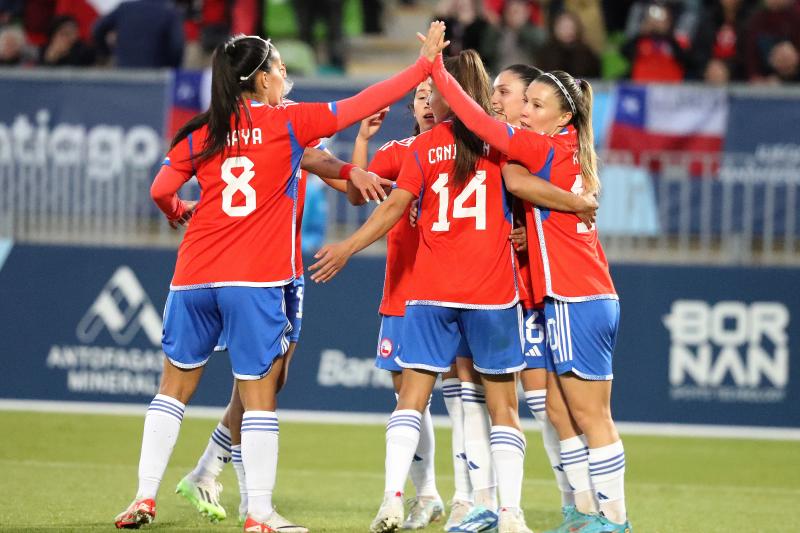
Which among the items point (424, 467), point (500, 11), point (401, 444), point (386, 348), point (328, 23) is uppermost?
point (500, 11)

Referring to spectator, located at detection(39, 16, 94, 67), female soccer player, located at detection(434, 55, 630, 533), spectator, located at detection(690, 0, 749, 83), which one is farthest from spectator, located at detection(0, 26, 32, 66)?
female soccer player, located at detection(434, 55, 630, 533)

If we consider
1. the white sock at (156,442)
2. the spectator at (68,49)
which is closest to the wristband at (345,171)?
the white sock at (156,442)

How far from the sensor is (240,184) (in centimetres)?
631

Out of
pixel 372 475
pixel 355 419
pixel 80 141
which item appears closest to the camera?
pixel 372 475

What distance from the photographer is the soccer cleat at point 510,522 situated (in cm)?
634

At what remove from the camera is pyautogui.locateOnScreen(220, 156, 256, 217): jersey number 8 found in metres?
6.30

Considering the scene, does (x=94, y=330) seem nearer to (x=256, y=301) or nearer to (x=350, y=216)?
(x=350, y=216)

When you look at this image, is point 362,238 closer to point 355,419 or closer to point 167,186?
point 167,186

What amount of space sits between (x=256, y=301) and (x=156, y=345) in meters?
6.26

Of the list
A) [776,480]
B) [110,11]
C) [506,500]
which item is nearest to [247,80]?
[506,500]

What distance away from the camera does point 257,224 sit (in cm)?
632

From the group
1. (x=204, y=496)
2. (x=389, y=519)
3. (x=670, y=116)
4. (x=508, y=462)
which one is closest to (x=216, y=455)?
(x=204, y=496)

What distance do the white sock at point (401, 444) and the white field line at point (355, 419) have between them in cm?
540

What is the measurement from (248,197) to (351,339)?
5.98 meters
